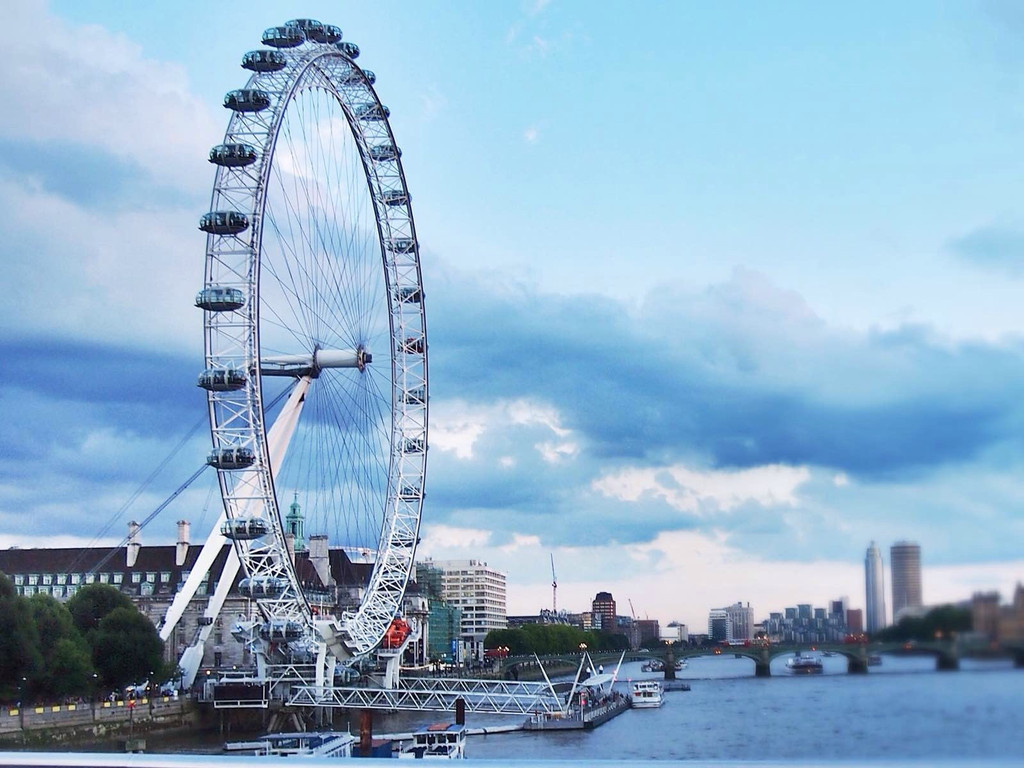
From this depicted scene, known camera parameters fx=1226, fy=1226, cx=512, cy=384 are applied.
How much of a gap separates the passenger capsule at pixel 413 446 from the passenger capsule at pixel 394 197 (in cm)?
295

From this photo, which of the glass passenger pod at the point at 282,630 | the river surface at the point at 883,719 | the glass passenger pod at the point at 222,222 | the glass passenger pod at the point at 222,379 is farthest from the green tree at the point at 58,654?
the river surface at the point at 883,719

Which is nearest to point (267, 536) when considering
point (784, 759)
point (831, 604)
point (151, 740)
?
point (151, 740)

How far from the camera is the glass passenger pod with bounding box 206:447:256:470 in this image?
12.2 metres

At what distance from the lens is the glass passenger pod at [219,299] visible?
11.7m

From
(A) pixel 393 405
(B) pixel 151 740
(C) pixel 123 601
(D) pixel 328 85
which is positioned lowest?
(B) pixel 151 740

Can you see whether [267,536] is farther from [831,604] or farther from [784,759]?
[784,759]

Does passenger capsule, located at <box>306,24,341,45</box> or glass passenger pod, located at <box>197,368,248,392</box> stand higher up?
passenger capsule, located at <box>306,24,341,45</box>

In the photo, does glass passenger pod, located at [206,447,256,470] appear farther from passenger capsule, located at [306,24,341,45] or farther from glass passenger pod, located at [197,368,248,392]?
passenger capsule, located at [306,24,341,45]

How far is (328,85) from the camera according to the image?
12.8 m

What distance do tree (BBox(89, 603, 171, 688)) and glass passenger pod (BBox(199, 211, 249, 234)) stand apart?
8.04m

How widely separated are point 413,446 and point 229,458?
3.28m

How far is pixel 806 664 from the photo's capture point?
5.70 m

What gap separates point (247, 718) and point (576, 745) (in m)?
4.70

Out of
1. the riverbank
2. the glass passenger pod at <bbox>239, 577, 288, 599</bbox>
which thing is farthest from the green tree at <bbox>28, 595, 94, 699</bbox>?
the glass passenger pod at <bbox>239, 577, 288, 599</bbox>
